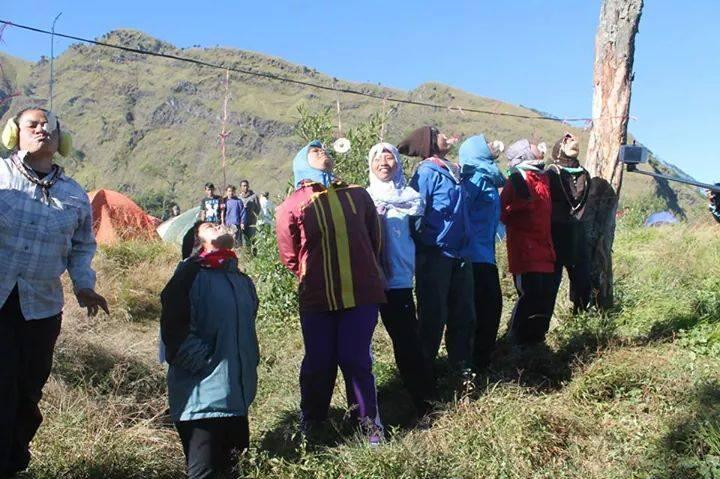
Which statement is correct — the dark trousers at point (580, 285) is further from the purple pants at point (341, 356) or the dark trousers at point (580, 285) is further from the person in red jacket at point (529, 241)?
the purple pants at point (341, 356)

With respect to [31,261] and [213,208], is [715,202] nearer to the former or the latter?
[31,261]

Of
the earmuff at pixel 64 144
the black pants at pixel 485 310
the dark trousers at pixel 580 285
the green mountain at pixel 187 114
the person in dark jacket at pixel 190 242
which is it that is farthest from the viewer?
the green mountain at pixel 187 114

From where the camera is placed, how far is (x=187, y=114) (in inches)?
4035

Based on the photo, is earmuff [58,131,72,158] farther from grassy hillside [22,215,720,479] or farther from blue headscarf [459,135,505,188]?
blue headscarf [459,135,505,188]

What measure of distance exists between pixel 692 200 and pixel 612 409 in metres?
63.2

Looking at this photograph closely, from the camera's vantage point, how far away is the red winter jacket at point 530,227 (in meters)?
4.91

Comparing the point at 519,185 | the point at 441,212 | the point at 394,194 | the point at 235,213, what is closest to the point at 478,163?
the point at 519,185

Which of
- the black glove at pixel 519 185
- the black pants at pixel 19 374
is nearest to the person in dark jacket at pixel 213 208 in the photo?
the black glove at pixel 519 185

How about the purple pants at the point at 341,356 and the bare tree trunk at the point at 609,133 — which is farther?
the bare tree trunk at the point at 609,133

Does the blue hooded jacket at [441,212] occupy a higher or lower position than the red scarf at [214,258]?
higher

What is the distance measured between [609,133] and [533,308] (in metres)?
1.76

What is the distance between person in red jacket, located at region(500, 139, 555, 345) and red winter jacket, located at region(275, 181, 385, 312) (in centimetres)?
144

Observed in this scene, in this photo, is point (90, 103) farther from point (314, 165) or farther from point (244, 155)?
point (314, 165)

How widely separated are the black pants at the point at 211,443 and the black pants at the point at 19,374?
0.70 metres
